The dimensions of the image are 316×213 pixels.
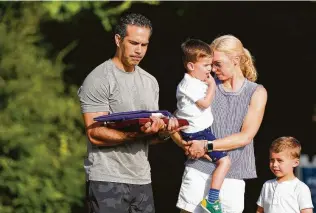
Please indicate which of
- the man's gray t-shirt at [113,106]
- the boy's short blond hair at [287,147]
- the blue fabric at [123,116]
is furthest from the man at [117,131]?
the boy's short blond hair at [287,147]

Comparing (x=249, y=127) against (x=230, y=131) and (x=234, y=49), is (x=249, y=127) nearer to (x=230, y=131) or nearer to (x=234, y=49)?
(x=230, y=131)

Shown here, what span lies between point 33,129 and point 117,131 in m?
4.55

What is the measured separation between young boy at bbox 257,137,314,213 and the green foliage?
13.4 feet

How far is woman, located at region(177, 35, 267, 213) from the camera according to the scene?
6.17m

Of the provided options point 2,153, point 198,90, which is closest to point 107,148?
point 198,90

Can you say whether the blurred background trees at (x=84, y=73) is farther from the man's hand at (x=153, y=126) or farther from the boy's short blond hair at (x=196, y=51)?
the man's hand at (x=153, y=126)

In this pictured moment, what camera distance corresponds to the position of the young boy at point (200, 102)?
6.09m

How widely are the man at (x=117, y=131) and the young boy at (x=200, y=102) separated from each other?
19 cm

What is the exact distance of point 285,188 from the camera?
651 centimetres

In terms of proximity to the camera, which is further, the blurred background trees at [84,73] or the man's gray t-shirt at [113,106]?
the blurred background trees at [84,73]

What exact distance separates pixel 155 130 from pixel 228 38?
0.79 metres

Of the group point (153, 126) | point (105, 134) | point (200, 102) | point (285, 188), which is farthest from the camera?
point (285, 188)

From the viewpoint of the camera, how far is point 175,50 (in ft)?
36.4

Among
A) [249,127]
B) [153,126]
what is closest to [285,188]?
[249,127]
